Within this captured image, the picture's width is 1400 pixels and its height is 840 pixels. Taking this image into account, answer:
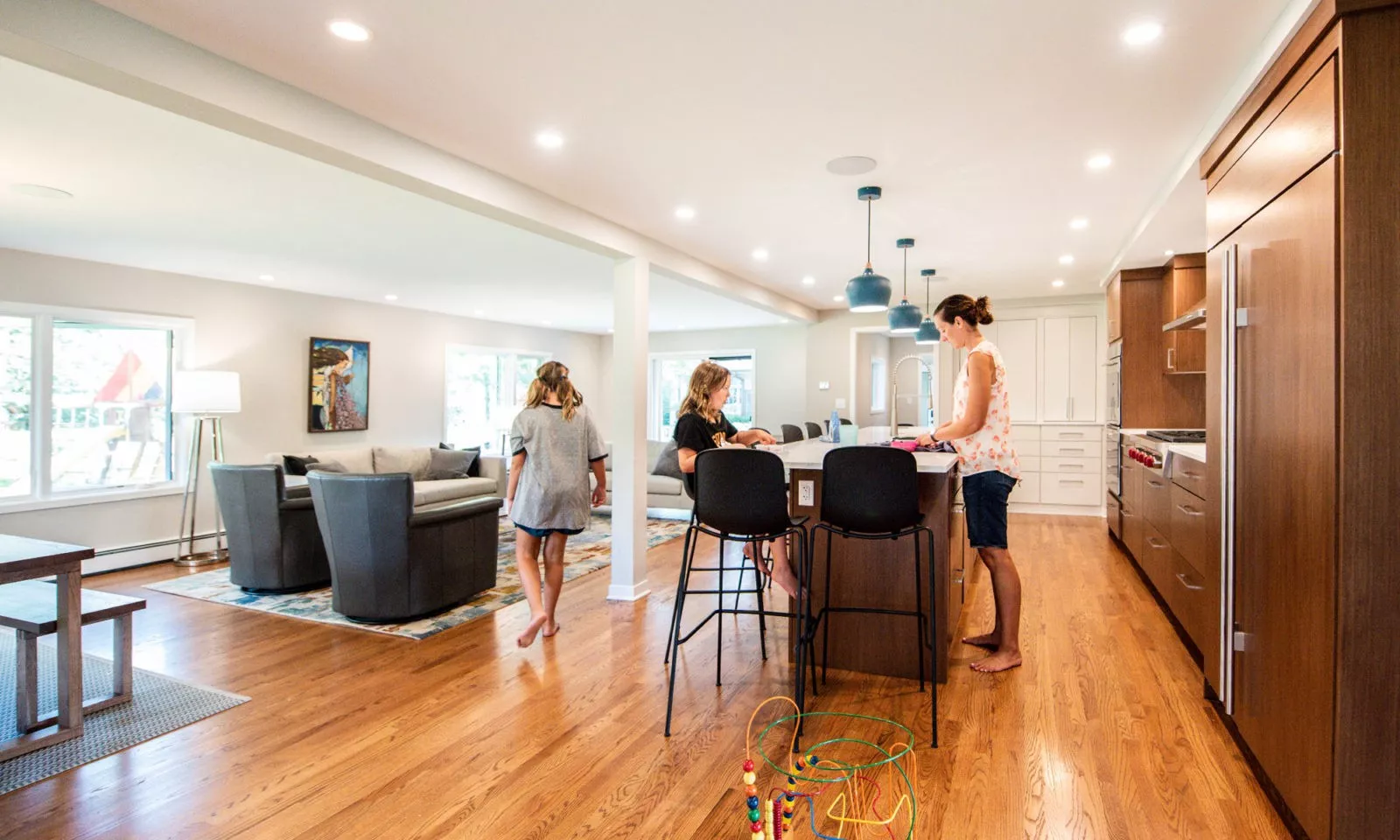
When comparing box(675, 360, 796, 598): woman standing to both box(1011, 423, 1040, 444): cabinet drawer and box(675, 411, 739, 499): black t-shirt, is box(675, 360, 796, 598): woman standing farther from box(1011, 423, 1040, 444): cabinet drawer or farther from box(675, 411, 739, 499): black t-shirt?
box(1011, 423, 1040, 444): cabinet drawer

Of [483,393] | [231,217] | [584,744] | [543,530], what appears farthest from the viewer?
[483,393]

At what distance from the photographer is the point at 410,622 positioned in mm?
3965

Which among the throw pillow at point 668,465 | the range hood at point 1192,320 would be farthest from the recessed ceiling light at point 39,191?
the range hood at point 1192,320

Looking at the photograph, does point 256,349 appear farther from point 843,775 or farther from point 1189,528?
point 1189,528

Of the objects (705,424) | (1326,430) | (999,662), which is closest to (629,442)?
(705,424)

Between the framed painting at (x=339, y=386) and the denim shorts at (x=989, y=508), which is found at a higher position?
the framed painting at (x=339, y=386)

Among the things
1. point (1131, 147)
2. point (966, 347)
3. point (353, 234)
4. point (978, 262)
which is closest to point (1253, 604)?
point (966, 347)

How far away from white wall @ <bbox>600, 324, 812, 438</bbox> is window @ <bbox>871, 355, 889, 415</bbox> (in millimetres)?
1527

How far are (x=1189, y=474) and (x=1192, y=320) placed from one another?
5.58 ft

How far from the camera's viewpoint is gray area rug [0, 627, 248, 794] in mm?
2400

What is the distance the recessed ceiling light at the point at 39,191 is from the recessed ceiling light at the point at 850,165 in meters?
3.98

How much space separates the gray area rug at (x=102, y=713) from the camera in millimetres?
2400

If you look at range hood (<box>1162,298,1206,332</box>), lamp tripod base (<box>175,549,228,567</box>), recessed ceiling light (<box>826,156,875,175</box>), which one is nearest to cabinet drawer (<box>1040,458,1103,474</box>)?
range hood (<box>1162,298,1206,332</box>)

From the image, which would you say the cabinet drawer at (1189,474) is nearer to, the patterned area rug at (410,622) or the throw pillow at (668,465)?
the patterned area rug at (410,622)
